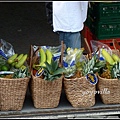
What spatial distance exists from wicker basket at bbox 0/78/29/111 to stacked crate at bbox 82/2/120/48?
1.68 meters

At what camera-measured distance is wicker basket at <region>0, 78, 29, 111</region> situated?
10.3 feet

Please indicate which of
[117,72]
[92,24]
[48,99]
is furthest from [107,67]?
[92,24]

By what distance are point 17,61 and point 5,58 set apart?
11 centimetres

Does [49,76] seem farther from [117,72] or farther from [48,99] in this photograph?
[117,72]

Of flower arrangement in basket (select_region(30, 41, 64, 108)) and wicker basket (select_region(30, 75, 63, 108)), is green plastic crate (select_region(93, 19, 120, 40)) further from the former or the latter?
wicker basket (select_region(30, 75, 63, 108))

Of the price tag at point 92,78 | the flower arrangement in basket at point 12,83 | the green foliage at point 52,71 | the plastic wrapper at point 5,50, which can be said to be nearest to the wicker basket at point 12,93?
the flower arrangement in basket at point 12,83

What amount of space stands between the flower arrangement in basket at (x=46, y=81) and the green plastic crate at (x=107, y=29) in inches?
53.7

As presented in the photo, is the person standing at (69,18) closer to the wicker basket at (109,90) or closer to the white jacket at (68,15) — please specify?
the white jacket at (68,15)

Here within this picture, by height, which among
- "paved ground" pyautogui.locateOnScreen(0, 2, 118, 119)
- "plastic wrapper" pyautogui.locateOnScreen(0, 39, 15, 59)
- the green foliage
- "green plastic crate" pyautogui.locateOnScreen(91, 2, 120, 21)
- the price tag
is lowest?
"paved ground" pyautogui.locateOnScreen(0, 2, 118, 119)

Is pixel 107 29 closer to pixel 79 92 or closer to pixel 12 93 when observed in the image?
pixel 79 92

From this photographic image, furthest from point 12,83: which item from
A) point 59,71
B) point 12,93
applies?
point 59,71

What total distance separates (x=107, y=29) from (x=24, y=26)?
239 centimetres

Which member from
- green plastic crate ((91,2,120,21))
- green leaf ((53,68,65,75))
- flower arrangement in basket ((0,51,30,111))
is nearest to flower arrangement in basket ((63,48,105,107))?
green leaf ((53,68,65,75))

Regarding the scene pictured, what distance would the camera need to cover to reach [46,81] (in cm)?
315
